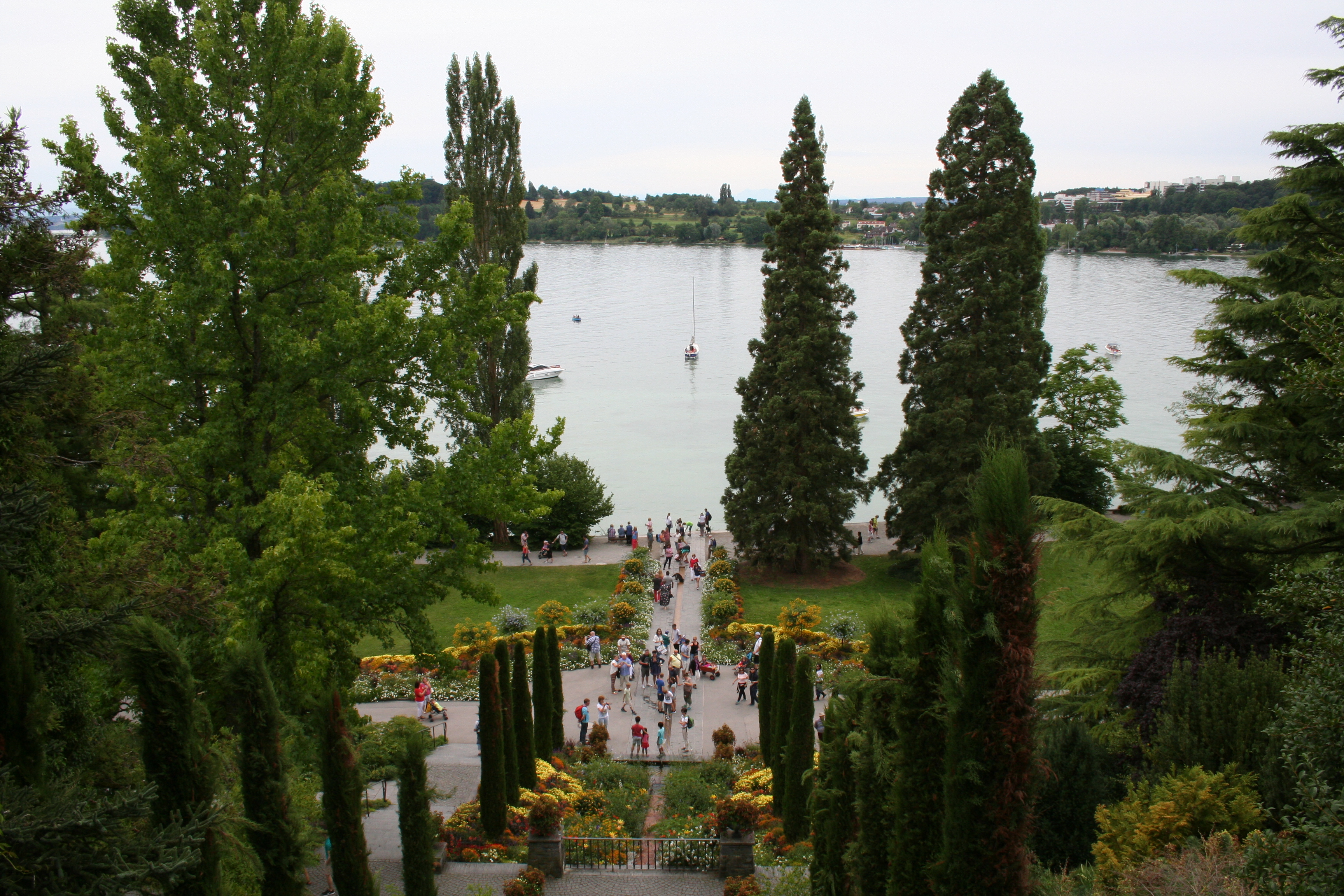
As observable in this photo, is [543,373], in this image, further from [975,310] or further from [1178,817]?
[1178,817]

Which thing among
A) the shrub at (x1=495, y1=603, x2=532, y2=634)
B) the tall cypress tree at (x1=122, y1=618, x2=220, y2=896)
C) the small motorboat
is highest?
the tall cypress tree at (x1=122, y1=618, x2=220, y2=896)

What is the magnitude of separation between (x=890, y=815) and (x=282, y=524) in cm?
760

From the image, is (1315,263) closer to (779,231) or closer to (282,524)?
(282,524)

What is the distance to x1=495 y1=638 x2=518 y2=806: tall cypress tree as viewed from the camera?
15.6 meters

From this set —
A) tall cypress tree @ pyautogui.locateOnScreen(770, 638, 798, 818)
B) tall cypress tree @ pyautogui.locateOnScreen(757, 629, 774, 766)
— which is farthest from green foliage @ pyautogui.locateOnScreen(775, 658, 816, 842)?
tall cypress tree @ pyautogui.locateOnScreen(757, 629, 774, 766)

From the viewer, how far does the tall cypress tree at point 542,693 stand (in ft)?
58.9

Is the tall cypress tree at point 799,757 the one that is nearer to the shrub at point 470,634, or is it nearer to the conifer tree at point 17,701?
the conifer tree at point 17,701

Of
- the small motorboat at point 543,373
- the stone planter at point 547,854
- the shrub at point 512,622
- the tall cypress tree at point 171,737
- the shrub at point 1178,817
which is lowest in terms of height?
the shrub at point 512,622

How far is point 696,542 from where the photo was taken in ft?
117

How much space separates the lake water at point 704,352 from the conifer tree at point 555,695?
14858 mm

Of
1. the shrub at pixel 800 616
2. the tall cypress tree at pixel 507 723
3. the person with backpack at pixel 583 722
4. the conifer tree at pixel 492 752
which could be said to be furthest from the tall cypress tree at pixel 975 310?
the conifer tree at pixel 492 752

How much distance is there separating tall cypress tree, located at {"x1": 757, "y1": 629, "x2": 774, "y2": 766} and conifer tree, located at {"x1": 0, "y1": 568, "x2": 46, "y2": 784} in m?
13.4

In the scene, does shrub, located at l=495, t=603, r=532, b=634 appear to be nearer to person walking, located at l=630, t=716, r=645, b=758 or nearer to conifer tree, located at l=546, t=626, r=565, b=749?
conifer tree, located at l=546, t=626, r=565, b=749

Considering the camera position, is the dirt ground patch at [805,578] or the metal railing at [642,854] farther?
the dirt ground patch at [805,578]
